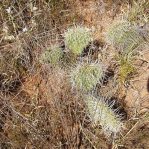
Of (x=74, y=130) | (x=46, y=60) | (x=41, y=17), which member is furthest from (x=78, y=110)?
(x=41, y=17)

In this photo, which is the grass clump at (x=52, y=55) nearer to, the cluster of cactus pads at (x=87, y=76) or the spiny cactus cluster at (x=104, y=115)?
the cluster of cactus pads at (x=87, y=76)

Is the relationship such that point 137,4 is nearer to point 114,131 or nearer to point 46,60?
point 46,60

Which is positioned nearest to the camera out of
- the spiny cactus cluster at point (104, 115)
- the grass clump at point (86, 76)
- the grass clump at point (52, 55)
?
the spiny cactus cluster at point (104, 115)

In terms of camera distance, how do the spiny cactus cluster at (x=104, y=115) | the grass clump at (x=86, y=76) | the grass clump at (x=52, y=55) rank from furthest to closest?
the grass clump at (x=52, y=55)
the grass clump at (x=86, y=76)
the spiny cactus cluster at (x=104, y=115)

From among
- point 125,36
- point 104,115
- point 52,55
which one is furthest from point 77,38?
point 104,115

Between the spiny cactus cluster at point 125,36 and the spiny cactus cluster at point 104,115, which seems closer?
the spiny cactus cluster at point 104,115

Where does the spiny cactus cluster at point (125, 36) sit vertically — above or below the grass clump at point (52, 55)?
above

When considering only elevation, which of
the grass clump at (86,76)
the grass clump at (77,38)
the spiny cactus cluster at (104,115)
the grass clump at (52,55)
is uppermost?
the grass clump at (77,38)

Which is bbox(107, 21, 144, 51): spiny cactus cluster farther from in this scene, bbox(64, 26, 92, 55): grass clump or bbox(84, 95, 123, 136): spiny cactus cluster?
bbox(84, 95, 123, 136): spiny cactus cluster

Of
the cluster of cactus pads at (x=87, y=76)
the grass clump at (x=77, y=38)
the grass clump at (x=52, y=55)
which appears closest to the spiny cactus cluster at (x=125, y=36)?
the cluster of cactus pads at (x=87, y=76)
